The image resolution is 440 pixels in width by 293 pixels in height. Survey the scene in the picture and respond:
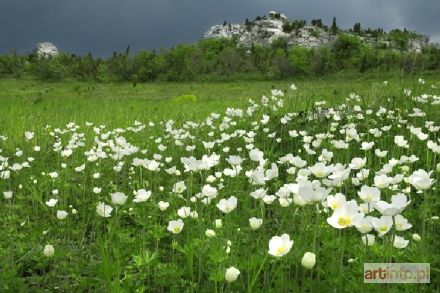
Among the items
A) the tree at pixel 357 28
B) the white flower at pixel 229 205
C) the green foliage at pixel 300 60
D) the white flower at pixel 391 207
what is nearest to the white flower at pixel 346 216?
the white flower at pixel 391 207

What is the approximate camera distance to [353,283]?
8.72 ft

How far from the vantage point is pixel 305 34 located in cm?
16350

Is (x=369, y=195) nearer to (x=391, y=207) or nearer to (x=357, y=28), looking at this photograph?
(x=391, y=207)

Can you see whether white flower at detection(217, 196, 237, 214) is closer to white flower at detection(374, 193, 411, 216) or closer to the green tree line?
white flower at detection(374, 193, 411, 216)

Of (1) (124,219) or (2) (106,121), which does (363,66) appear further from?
(1) (124,219)

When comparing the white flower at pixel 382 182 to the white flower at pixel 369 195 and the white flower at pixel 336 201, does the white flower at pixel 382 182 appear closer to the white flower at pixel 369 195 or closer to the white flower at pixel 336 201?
the white flower at pixel 369 195

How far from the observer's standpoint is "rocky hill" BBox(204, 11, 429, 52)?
5591 inches

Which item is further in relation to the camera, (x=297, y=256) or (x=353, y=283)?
(x=297, y=256)

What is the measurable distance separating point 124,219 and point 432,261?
3102 mm

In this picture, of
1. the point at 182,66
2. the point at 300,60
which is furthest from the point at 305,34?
the point at 182,66

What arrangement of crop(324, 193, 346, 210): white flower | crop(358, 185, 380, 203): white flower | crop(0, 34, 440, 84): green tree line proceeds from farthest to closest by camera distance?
crop(0, 34, 440, 84): green tree line
crop(358, 185, 380, 203): white flower
crop(324, 193, 346, 210): white flower

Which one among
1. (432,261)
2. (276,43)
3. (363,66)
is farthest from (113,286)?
(276,43)

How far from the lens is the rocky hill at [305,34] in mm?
142000

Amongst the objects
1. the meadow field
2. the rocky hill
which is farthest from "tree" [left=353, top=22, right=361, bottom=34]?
the meadow field
